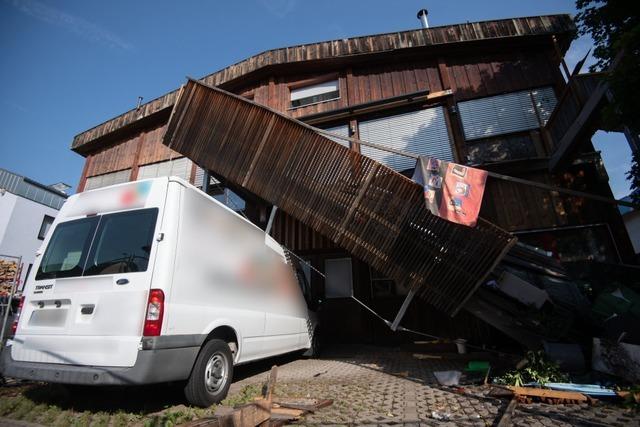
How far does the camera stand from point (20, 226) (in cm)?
1809

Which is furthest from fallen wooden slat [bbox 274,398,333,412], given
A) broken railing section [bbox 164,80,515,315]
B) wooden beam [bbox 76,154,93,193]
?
wooden beam [bbox 76,154,93,193]

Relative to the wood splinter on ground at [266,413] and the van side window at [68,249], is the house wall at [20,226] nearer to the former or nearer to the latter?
the van side window at [68,249]

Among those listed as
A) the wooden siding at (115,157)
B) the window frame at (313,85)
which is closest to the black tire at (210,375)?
the window frame at (313,85)

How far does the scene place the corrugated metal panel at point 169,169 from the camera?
1192 centimetres

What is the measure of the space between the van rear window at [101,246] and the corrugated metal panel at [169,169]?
8433 millimetres

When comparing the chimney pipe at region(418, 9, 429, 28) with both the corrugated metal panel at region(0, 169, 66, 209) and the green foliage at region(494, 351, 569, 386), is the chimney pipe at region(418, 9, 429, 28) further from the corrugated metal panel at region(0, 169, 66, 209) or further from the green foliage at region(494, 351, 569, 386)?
the corrugated metal panel at region(0, 169, 66, 209)

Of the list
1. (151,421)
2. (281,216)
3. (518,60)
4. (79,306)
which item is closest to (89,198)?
(79,306)

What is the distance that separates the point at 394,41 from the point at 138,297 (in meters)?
11.2

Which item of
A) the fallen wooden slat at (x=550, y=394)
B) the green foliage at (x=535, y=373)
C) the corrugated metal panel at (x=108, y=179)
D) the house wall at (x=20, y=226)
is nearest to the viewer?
the fallen wooden slat at (x=550, y=394)

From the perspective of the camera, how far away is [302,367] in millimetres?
5879

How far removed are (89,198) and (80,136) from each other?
14.7 metres

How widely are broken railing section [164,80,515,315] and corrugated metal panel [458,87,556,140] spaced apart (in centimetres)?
533

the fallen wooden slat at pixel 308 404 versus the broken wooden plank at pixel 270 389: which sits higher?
the broken wooden plank at pixel 270 389

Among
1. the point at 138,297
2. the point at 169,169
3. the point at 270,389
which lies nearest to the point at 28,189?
the point at 169,169
